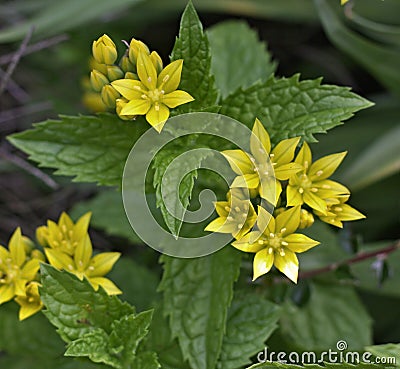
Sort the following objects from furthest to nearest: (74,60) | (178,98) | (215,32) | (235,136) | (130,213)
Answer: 1. (74,60)
2. (215,32)
3. (130,213)
4. (235,136)
5. (178,98)

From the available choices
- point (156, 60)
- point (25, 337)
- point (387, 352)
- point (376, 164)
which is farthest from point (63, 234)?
point (376, 164)

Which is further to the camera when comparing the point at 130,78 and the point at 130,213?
the point at 130,213

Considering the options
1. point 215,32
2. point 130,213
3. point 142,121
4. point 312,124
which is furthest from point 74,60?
point 312,124

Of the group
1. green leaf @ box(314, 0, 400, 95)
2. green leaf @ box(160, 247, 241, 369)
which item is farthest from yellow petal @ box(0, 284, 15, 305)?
green leaf @ box(314, 0, 400, 95)

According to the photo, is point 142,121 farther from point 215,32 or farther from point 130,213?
point 215,32

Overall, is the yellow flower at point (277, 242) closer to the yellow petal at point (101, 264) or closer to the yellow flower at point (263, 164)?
the yellow flower at point (263, 164)
